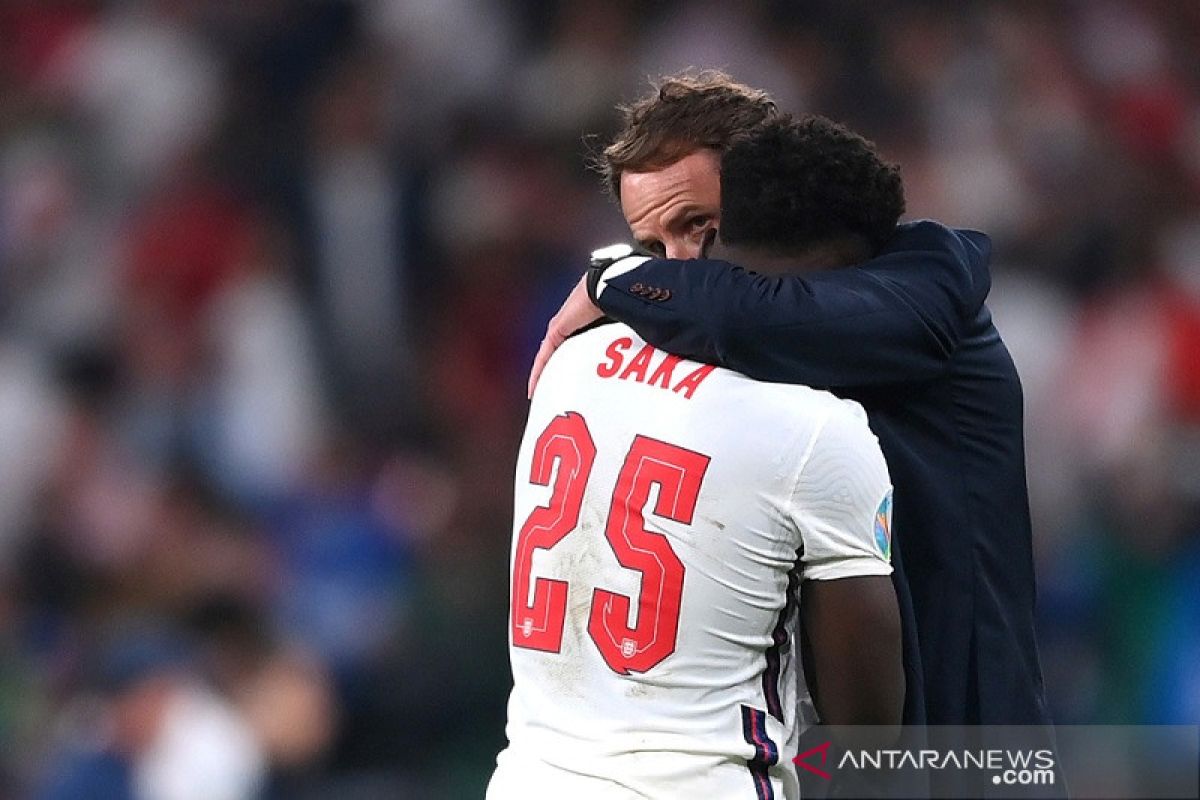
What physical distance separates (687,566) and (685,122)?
65 cm

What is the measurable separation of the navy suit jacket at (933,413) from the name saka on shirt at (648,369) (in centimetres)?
2

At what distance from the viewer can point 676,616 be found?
6.99 feet

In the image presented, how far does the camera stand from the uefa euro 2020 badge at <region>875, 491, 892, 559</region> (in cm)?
211

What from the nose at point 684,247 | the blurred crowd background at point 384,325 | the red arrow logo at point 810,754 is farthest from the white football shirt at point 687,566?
the blurred crowd background at point 384,325

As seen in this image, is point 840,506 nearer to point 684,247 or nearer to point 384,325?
point 684,247

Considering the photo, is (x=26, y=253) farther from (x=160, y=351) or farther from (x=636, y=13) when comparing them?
(x=636, y=13)

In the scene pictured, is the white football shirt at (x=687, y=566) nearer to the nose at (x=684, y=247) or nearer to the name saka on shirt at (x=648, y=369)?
the name saka on shirt at (x=648, y=369)

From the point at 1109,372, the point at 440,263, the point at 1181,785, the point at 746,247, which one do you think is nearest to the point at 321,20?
the point at 440,263

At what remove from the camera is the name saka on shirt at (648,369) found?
216 centimetres

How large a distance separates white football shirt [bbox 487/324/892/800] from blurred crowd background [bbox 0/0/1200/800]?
8.40 feet

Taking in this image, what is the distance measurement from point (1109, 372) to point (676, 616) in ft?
13.3

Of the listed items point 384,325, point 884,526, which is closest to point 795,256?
point 884,526

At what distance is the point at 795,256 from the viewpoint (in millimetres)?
2223

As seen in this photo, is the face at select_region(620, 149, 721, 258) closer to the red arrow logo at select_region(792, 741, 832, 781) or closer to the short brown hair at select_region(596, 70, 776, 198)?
the short brown hair at select_region(596, 70, 776, 198)
